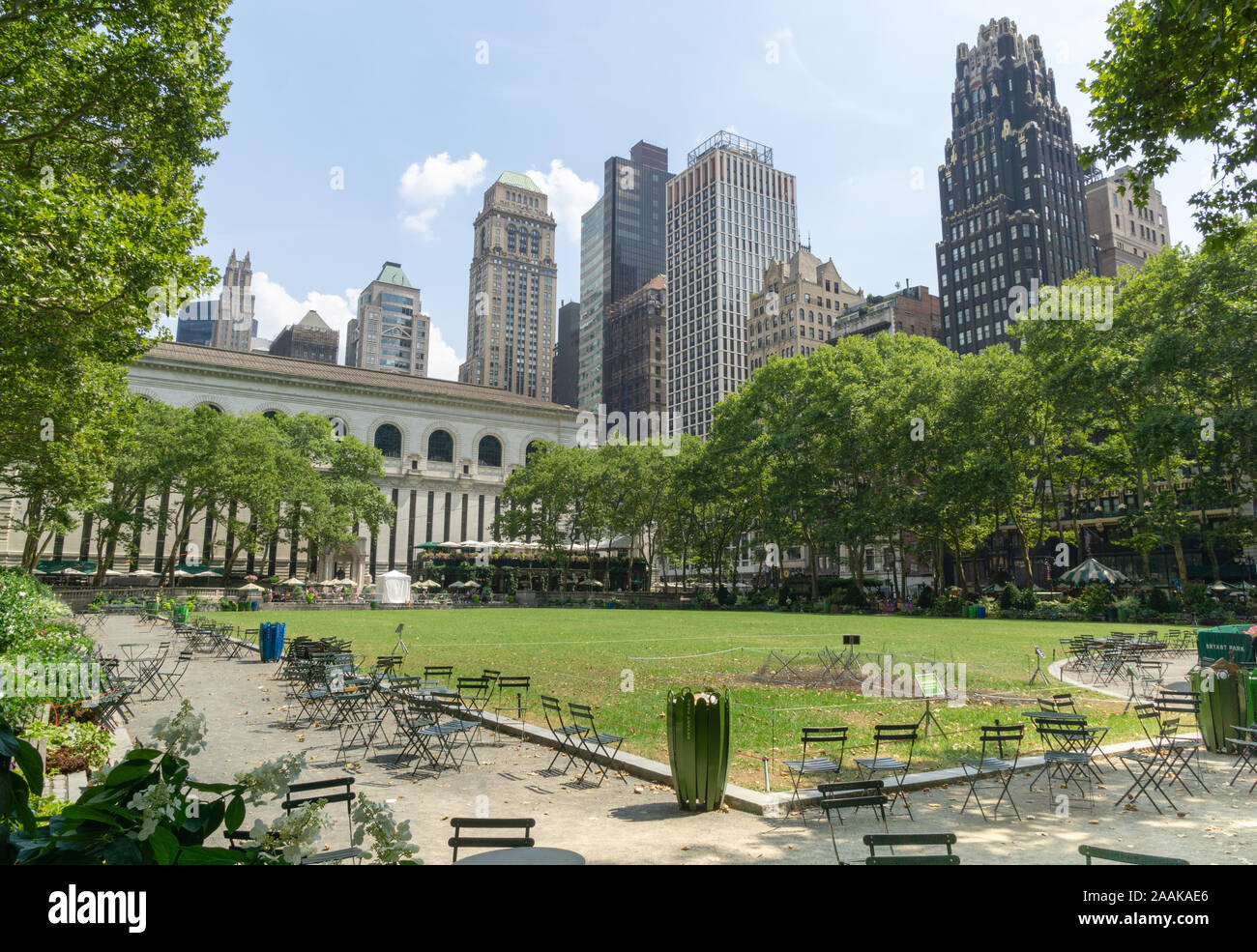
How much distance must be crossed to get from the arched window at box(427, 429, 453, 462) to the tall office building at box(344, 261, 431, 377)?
96.4 meters

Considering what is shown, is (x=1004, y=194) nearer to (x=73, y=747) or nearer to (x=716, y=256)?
(x=716, y=256)

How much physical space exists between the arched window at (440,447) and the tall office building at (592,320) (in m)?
81.2

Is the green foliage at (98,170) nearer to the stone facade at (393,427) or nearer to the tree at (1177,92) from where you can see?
the tree at (1177,92)

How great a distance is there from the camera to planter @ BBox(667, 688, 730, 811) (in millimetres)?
8055

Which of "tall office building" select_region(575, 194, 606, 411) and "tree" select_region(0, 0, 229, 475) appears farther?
"tall office building" select_region(575, 194, 606, 411)

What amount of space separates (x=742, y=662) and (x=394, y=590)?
37.4m

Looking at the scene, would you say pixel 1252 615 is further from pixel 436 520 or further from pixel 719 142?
pixel 719 142

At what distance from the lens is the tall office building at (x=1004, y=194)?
101688mm

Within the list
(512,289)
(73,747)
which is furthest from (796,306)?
(73,747)

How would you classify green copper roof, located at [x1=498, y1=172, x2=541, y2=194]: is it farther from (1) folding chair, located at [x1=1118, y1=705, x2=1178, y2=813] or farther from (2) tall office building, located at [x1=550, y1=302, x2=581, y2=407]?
(1) folding chair, located at [x1=1118, y1=705, x2=1178, y2=813]

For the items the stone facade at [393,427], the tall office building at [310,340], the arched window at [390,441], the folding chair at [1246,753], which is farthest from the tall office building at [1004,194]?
the tall office building at [310,340]

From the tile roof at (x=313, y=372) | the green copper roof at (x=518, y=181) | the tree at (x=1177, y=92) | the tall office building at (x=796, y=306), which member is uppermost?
the green copper roof at (x=518, y=181)

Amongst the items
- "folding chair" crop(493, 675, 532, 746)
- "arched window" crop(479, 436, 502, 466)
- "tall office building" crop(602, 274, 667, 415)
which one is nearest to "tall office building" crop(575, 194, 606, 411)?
"tall office building" crop(602, 274, 667, 415)
